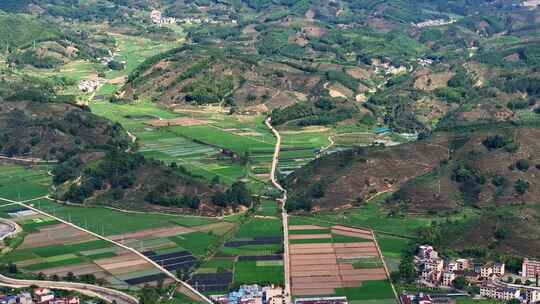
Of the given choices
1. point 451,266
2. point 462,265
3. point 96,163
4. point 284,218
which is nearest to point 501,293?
point 451,266

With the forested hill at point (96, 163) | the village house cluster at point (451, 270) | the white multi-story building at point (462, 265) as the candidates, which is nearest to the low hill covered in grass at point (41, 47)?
the forested hill at point (96, 163)

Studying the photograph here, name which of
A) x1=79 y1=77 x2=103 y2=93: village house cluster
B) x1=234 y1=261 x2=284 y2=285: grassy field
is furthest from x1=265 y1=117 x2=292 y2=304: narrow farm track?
x1=79 y1=77 x2=103 y2=93: village house cluster

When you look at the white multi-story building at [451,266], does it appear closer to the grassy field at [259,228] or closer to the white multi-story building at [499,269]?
the white multi-story building at [499,269]

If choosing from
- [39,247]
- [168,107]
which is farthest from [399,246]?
[168,107]

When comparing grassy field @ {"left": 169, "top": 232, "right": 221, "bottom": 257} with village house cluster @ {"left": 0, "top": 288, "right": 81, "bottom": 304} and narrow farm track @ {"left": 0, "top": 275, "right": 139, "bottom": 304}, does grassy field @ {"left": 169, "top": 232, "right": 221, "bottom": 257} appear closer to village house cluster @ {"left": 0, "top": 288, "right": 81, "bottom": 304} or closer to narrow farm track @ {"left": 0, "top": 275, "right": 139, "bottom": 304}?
narrow farm track @ {"left": 0, "top": 275, "right": 139, "bottom": 304}

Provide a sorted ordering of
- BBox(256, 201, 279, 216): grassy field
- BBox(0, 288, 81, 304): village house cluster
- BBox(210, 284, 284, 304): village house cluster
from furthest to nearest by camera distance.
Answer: BBox(256, 201, 279, 216): grassy field, BBox(210, 284, 284, 304): village house cluster, BBox(0, 288, 81, 304): village house cluster

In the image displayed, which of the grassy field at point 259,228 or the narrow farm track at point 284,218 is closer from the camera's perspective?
the narrow farm track at point 284,218
